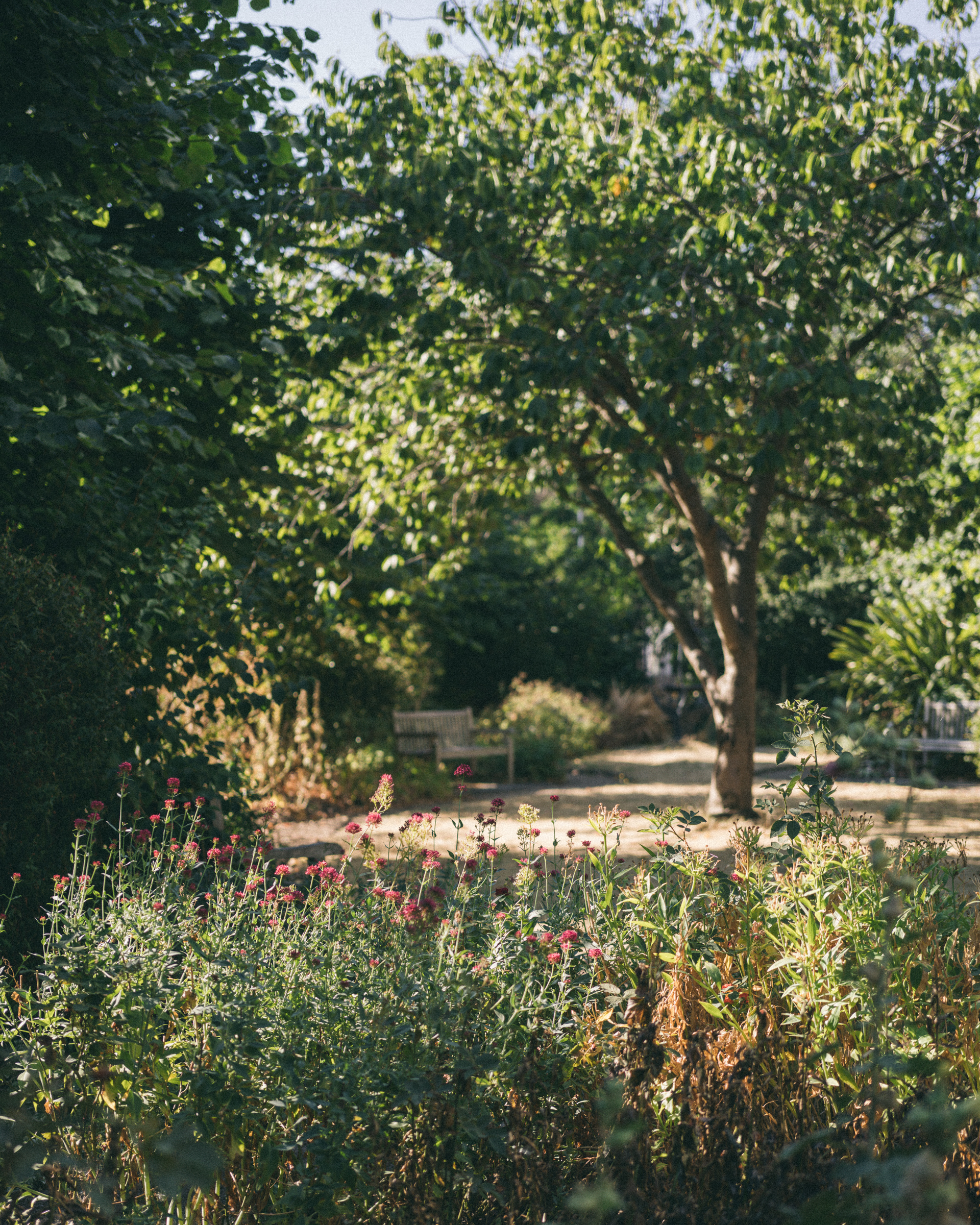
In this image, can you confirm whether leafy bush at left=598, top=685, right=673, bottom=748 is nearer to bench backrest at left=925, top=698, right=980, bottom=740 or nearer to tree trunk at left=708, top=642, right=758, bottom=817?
bench backrest at left=925, top=698, right=980, bottom=740

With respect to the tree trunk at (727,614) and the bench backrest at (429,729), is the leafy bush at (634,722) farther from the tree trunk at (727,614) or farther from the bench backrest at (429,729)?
the tree trunk at (727,614)

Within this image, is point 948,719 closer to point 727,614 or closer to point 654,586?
point 727,614

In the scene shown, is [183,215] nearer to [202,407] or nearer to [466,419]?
[202,407]

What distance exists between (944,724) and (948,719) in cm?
8

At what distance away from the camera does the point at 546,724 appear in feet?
43.2

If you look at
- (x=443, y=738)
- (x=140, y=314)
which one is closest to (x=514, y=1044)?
(x=140, y=314)

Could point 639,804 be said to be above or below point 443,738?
below

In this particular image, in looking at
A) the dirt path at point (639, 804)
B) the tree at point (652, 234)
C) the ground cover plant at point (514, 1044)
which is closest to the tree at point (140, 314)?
the tree at point (652, 234)

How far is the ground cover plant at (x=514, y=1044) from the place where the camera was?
179 cm

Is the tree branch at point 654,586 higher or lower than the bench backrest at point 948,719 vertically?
higher

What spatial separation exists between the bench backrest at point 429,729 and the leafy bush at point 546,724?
2.14ft

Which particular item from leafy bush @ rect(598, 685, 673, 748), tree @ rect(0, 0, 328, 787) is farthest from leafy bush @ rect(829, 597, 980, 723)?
tree @ rect(0, 0, 328, 787)

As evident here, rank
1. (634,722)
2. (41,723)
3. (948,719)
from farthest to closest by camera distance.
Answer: (634,722)
(948,719)
(41,723)

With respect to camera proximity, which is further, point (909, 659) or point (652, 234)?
point (909, 659)
